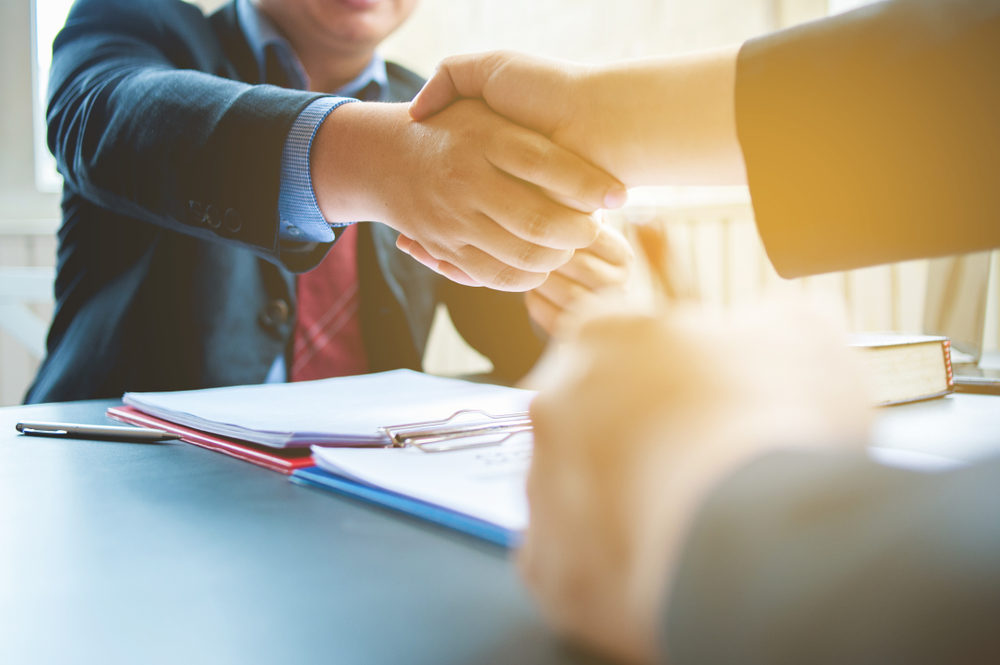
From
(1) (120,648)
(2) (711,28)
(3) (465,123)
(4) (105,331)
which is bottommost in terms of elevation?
(1) (120,648)

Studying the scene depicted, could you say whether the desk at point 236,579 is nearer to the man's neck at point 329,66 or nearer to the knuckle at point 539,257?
the knuckle at point 539,257

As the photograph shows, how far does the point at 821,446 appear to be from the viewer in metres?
0.16

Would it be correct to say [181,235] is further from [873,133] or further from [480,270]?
[873,133]

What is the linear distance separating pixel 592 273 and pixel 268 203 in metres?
0.37

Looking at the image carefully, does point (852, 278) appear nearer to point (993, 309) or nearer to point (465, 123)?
point (993, 309)

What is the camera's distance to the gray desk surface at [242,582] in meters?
0.22

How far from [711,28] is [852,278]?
2.57ft

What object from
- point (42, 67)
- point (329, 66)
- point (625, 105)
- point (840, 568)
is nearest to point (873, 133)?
point (625, 105)

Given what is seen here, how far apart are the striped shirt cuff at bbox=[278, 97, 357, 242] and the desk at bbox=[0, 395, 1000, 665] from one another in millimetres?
330

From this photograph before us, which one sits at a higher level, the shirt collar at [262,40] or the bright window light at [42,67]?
the bright window light at [42,67]

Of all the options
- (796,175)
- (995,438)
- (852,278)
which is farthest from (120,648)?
(852,278)

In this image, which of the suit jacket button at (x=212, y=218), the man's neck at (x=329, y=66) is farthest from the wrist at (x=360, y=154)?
the man's neck at (x=329, y=66)

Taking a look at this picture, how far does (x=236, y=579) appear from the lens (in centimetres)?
28

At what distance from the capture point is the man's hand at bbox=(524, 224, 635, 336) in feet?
2.81
